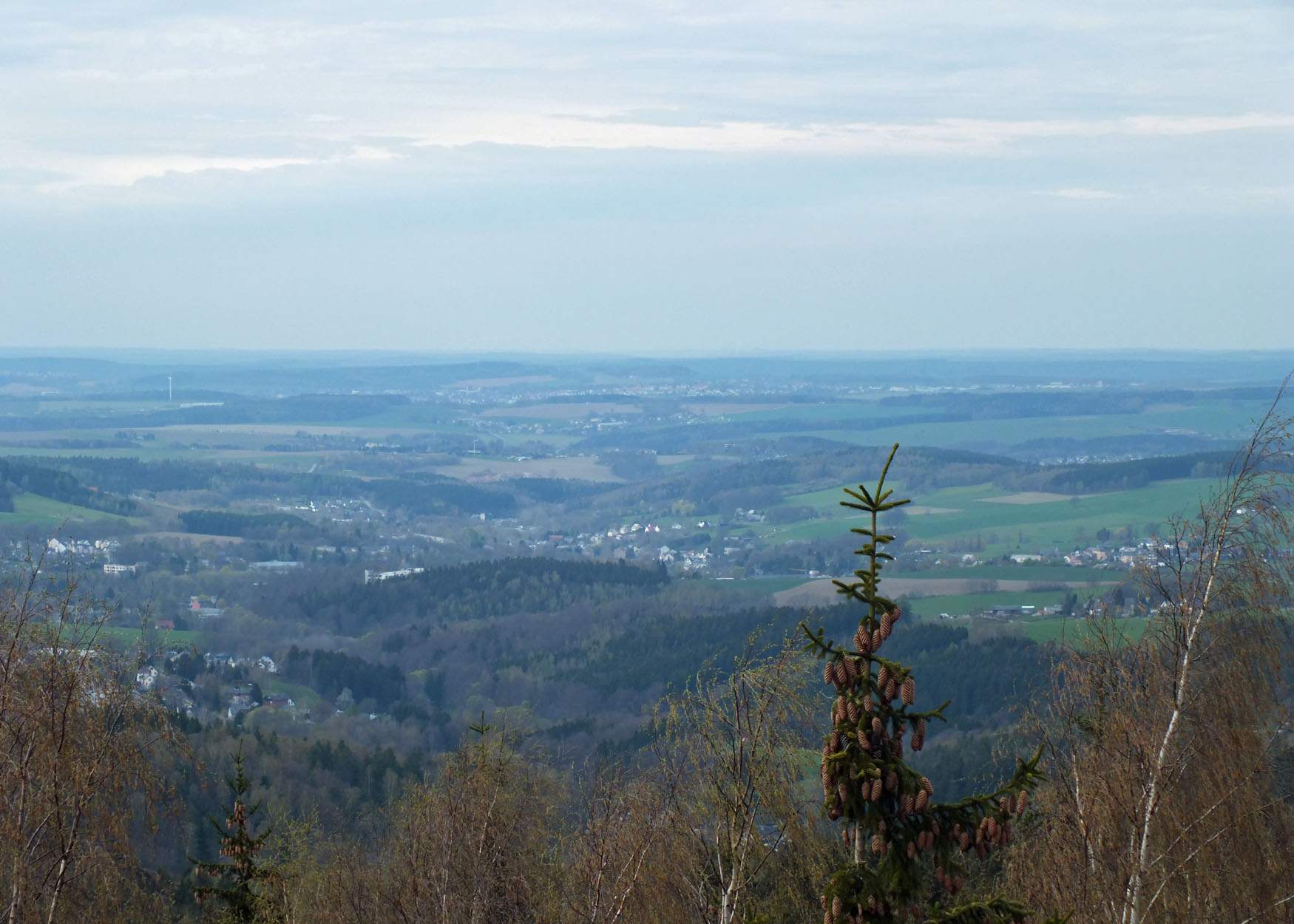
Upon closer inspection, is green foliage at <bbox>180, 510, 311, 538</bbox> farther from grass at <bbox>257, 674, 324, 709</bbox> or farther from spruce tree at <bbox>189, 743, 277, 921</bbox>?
spruce tree at <bbox>189, 743, 277, 921</bbox>

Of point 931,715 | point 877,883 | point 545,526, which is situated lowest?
point 545,526

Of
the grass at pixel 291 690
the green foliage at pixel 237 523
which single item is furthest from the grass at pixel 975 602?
the green foliage at pixel 237 523

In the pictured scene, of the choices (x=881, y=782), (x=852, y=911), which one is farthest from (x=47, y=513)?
(x=881, y=782)

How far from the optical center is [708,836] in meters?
18.0

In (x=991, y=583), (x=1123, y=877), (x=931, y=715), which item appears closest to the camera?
(x=931, y=715)

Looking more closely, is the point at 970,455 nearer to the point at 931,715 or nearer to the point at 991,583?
the point at 991,583

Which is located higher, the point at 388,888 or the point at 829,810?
the point at 829,810

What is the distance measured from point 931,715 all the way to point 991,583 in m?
101

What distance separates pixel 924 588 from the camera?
10781 cm

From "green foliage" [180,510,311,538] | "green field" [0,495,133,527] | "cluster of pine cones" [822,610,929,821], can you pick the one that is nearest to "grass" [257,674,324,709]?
"green field" [0,495,133,527]

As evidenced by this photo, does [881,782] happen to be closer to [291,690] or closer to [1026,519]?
[291,690]

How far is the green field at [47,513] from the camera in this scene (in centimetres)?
12438

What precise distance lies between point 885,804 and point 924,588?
101 metres

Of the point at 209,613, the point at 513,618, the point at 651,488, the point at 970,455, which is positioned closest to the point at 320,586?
the point at 209,613
